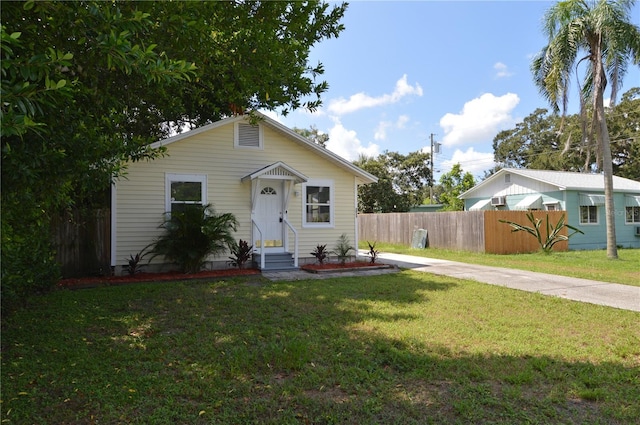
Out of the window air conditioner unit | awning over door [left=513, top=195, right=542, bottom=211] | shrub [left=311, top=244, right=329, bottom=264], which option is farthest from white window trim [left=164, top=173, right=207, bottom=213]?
the window air conditioner unit

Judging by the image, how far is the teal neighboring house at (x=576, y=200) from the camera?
18.8m

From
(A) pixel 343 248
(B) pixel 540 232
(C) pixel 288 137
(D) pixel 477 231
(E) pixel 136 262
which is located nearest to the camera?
(E) pixel 136 262

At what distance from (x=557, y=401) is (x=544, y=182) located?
18884 millimetres

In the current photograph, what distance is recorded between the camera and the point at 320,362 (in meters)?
3.97

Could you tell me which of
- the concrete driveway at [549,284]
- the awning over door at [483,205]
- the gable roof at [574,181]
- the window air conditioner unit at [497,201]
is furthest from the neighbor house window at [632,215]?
the concrete driveway at [549,284]

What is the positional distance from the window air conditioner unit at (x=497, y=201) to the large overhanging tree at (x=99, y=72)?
17.0 meters

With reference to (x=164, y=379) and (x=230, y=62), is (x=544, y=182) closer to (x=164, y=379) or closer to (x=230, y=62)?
(x=230, y=62)

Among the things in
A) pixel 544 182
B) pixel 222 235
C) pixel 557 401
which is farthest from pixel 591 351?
pixel 544 182

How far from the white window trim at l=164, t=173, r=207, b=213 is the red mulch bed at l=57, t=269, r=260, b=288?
5.68 feet

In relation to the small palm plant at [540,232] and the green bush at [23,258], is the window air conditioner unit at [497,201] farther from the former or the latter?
the green bush at [23,258]

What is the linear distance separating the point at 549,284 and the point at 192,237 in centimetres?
813

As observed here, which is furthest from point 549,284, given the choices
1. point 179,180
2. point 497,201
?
point 497,201

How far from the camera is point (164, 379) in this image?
3547mm

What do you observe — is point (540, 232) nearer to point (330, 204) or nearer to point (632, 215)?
point (632, 215)
